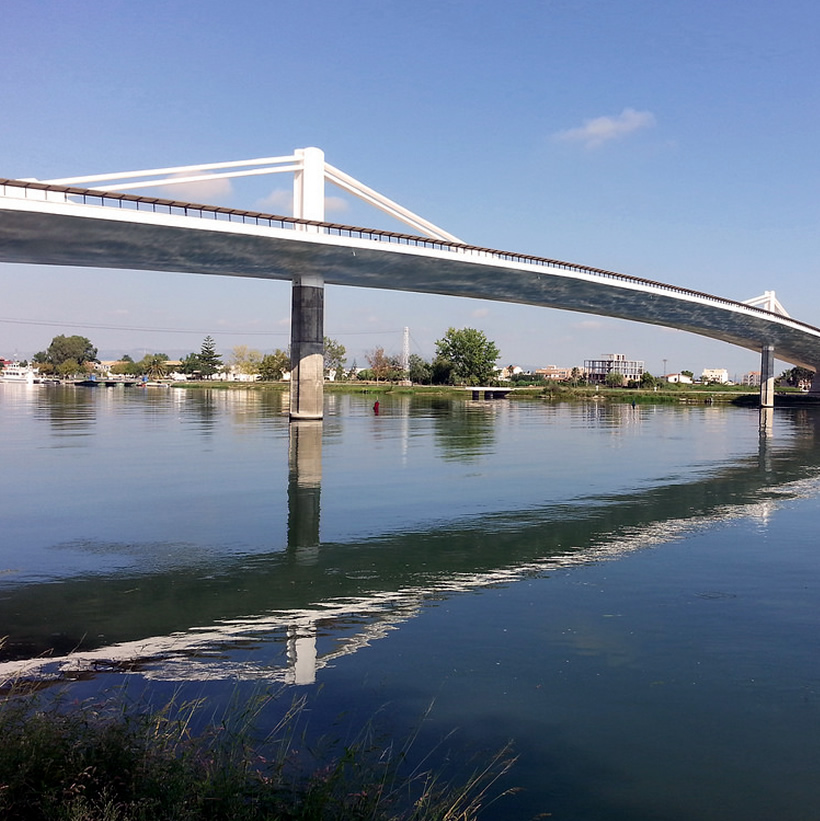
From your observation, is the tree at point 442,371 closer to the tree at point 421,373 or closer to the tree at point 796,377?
the tree at point 421,373

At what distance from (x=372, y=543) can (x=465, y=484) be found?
894 centimetres

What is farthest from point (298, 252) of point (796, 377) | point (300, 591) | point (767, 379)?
point (796, 377)

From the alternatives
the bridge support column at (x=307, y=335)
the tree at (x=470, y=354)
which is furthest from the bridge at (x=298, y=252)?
the tree at (x=470, y=354)

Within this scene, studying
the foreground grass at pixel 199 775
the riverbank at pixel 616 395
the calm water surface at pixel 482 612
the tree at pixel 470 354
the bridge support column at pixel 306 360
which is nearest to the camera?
the foreground grass at pixel 199 775

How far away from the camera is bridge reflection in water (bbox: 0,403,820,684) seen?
8.66 m

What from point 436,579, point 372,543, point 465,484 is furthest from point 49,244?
point 436,579

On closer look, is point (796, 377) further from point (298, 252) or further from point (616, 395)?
point (298, 252)

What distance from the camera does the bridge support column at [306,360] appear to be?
5188 centimetres

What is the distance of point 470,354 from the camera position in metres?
168

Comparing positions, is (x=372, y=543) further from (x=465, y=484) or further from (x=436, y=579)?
(x=465, y=484)

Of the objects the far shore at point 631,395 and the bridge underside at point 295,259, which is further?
the far shore at point 631,395

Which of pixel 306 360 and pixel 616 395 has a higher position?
pixel 306 360

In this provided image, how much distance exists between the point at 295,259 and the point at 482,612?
4233 cm

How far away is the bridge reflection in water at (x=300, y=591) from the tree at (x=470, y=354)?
147628mm
